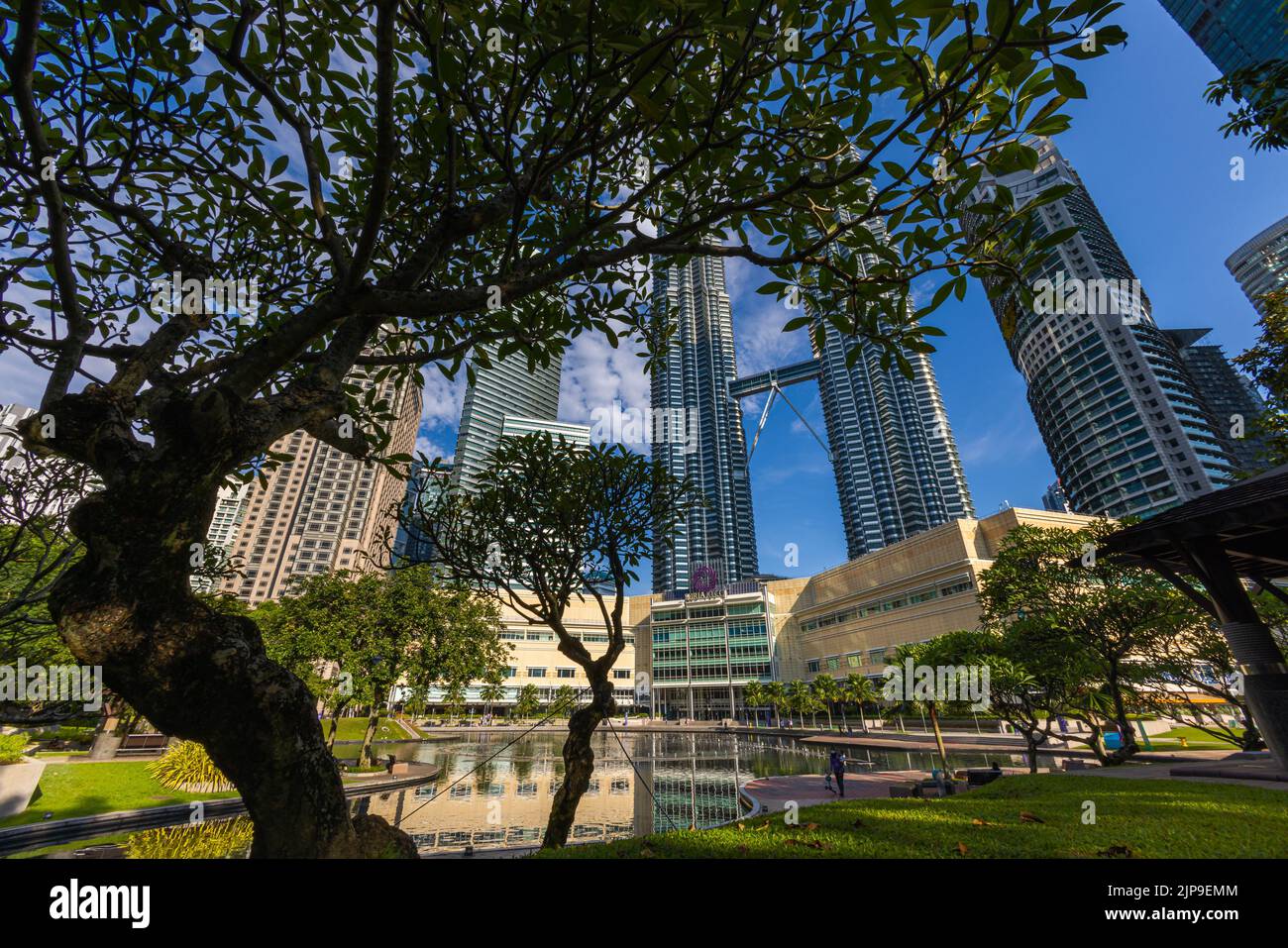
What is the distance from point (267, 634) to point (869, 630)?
59.6 meters

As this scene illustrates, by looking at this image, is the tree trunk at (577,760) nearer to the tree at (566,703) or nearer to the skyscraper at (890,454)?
the tree at (566,703)

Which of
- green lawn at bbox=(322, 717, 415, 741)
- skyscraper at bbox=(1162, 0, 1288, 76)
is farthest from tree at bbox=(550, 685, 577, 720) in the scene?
skyscraper at bbox=(1162, 0, 1288, 76)

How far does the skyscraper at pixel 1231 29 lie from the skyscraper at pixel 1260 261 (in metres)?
31.9

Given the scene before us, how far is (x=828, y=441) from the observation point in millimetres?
155500

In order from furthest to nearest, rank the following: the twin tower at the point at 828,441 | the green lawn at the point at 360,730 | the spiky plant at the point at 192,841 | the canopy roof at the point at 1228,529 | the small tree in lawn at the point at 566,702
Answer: the twin tower at the point at 828,441 < the green lawn at the point at 360,730 < the small tree in lawn at the point at 566,702 < the spiky plant at the point at 192,841 < the canopy roof at the point at 1228,529

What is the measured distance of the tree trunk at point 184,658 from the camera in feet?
7.97

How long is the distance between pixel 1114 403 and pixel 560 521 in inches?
4504

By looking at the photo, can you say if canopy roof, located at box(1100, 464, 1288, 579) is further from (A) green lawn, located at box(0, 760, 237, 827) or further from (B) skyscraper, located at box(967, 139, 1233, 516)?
(B) skyscraper, located at box(967, 139, 1233, 516)

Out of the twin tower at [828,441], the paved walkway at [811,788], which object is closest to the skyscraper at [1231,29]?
the twin tower at [828,441]

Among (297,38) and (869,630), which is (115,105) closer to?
(297,38)

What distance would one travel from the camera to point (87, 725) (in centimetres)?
2358

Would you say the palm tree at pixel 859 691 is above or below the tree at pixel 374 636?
below

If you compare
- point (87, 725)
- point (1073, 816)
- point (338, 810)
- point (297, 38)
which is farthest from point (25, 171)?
point (87, 725)

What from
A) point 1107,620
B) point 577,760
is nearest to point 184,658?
point 577,760
